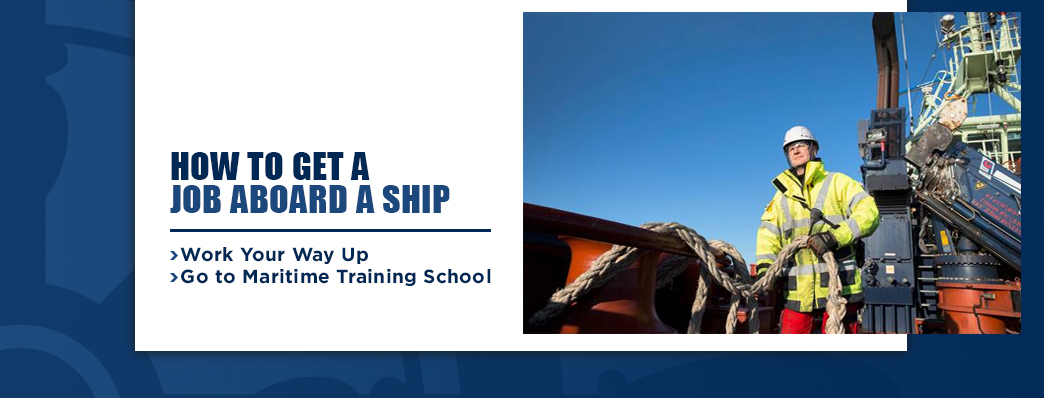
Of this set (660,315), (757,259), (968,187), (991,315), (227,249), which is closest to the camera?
(227,249)

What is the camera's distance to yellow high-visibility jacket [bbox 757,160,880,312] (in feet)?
12.0

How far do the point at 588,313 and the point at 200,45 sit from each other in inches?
80.2

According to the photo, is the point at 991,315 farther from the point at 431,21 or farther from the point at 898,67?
the point at 431,21

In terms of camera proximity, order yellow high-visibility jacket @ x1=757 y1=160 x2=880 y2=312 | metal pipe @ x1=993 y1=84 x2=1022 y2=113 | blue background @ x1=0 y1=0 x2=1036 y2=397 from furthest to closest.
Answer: metal pipe @ x1=993 y1=84 x2=1022 y2=113 → yellow high-visibility jacket @ x1=757 y1=160 x2=880 y2=312 → blue background @ x1=0 y1=0 x2=1036 y2=397

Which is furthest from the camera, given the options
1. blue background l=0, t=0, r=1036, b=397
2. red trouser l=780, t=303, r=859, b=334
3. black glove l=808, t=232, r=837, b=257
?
red trouser l=780, t=303, r=859, b=334

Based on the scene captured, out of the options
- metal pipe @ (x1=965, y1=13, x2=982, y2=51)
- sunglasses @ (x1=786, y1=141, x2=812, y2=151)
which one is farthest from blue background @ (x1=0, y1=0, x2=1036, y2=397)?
metal pipe @ (x1=965, y1=13, x2=982, y2=51)

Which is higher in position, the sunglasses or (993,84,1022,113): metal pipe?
(993,84,1022,113): metal pipe

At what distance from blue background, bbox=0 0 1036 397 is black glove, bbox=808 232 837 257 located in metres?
0.72

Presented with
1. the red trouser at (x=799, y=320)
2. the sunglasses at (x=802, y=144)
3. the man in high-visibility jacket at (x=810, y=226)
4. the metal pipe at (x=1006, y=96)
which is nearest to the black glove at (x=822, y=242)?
the man in high-visibility jacket at (x=810, y=226)

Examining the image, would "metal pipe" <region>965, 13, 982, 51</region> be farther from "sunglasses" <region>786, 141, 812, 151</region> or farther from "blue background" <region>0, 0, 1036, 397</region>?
"blue background" <region>0, 0, 1036, 397</region>

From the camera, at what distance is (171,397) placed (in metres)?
2.89

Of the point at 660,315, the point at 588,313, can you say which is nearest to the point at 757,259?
the point at 660,315

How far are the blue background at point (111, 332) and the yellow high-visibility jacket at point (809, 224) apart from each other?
2.87 feet

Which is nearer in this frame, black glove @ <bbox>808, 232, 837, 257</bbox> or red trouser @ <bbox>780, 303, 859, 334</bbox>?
black glove @ <bbox>808, 232, 837, 257</bbox>
